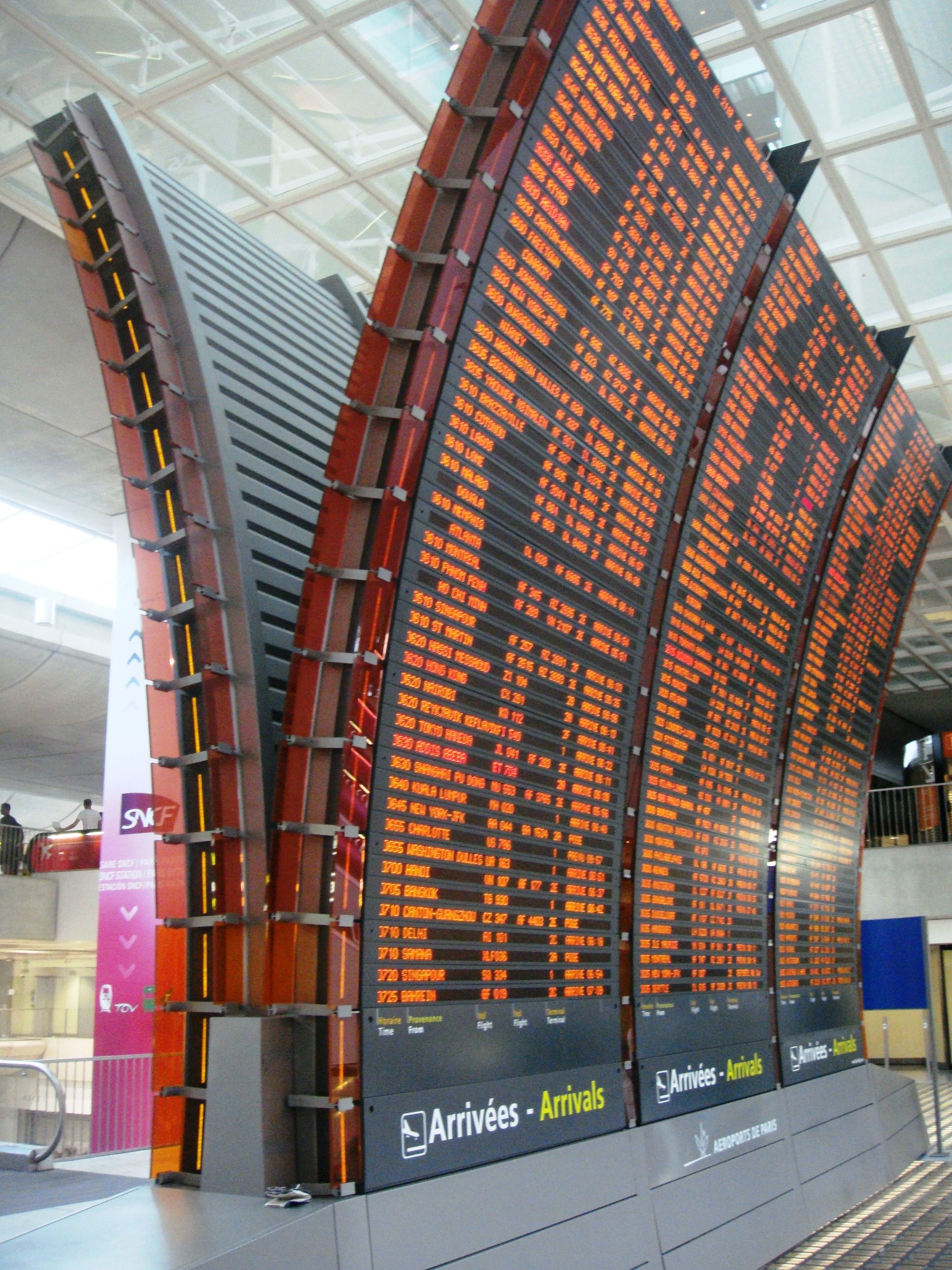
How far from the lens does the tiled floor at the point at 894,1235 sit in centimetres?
605

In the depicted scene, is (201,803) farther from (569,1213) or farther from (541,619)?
(569,1213)

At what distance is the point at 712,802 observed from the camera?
7043mm

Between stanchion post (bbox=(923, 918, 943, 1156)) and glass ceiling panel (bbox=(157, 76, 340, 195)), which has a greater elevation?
glass ceiling panel (bbox=(157, 76, 340, 195))

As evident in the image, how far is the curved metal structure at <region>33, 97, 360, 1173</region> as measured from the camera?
444 centimetres

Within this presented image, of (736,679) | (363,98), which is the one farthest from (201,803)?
(363,98)

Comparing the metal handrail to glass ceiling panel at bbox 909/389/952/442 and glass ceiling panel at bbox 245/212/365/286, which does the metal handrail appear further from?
glass ceiling panel at bbox 909/389/952/442

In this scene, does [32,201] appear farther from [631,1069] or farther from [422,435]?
[631,1069]

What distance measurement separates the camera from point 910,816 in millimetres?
25828

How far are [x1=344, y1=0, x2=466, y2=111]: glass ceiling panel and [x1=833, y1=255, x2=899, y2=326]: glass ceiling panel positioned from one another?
16.4 feet

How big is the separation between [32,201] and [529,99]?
8.72 m

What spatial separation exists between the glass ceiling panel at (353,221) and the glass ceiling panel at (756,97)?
3570 millimetres

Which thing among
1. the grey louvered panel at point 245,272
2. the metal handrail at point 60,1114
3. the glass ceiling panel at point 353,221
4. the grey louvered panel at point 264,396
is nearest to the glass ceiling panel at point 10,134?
the glass ceiling panel at point 353,221

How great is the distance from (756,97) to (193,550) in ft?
26.5

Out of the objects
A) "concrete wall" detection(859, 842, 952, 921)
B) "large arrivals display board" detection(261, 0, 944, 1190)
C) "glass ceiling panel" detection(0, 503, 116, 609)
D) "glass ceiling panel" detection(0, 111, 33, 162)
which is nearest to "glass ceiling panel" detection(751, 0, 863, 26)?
"large arrivals display board" detection(261, 0, 944, 1190)
